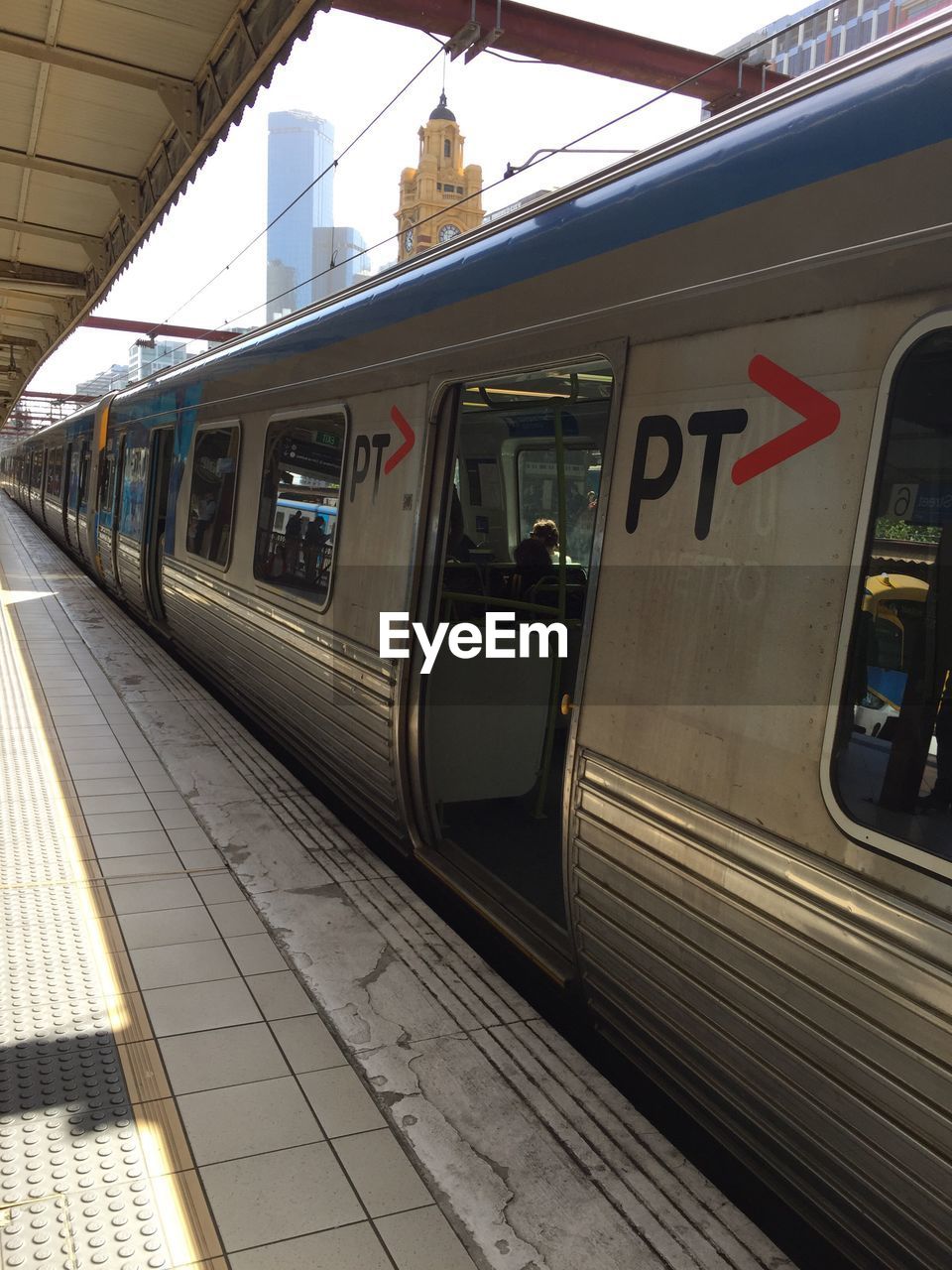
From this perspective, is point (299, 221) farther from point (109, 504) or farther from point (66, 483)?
point (109, 504)

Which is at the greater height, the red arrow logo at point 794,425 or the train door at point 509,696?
the red arrow logo at point 794,425

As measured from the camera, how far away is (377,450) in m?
4.68

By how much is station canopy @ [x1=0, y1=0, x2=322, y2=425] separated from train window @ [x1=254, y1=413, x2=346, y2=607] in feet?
6.42

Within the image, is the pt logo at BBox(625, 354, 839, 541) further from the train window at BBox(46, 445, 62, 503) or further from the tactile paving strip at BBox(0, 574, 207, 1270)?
the train window at BBox(46, 445, 62, 503)

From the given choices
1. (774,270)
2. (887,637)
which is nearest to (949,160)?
(774,270)

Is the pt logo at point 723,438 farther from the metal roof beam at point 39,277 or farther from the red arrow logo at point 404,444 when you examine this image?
the metal roof beam at point 39,277

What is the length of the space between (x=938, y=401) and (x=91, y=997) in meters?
3.19

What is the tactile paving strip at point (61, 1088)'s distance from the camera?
7.93ft

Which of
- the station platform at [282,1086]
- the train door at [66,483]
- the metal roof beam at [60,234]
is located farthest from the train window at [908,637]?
the train door at [66,483]

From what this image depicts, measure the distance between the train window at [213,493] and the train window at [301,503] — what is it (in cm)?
85

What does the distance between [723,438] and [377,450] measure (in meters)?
2.40

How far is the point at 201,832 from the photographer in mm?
5168

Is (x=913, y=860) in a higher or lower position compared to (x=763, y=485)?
lower

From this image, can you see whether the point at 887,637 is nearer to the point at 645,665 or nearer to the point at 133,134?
the point at 645,665
